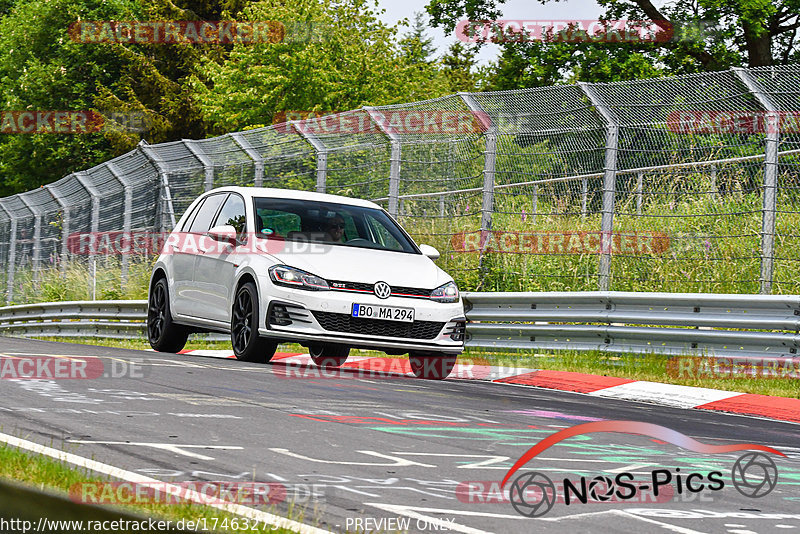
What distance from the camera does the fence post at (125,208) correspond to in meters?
21.4

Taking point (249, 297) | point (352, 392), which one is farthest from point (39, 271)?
point (352, 392)

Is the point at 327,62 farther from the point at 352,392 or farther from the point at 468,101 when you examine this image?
the point at 352,392

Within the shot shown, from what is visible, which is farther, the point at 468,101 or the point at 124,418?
the point at 468,101

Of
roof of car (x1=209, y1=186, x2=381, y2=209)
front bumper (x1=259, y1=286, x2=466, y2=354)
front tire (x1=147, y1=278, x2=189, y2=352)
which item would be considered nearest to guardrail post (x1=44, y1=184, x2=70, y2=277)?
front tire (x1=147, y1=278, x2=189, y2=352)

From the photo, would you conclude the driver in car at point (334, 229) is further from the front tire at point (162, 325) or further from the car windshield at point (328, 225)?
the front tire at point (162, 325)

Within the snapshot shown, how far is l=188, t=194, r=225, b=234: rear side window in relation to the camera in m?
12.5

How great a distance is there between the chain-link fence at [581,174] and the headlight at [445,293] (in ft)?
8.26

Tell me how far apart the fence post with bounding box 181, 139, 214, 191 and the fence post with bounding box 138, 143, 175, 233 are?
24.3 inches

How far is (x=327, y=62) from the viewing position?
4050 centimetres

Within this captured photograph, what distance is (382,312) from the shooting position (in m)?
10.4

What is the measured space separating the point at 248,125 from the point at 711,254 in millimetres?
31825

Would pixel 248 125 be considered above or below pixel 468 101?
above

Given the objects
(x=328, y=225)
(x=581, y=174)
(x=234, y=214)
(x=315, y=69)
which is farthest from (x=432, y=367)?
(x=315, y=69)

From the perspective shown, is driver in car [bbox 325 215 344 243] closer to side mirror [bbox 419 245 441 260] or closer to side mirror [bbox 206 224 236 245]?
side mirror [bbox 419 245 441 260]
